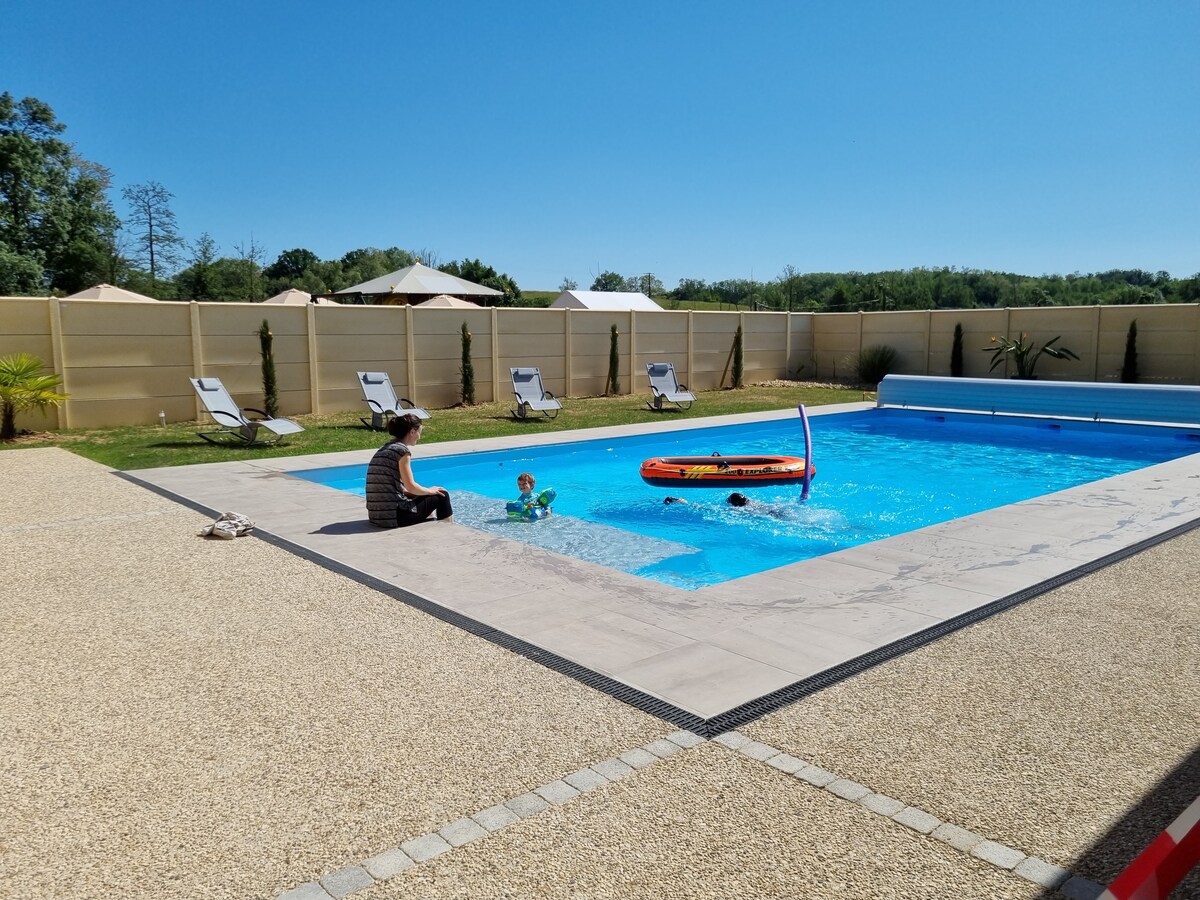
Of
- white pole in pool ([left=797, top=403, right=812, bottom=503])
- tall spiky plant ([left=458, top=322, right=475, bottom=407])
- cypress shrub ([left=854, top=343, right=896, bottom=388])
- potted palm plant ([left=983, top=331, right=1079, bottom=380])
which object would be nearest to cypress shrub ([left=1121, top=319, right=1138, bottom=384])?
potted palm plant ([left=983, top=331, right=1079, bottom=380])

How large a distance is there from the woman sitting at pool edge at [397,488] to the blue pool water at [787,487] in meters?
1.05

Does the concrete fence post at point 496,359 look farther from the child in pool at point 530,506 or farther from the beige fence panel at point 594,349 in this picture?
the child in pool at point 530,506

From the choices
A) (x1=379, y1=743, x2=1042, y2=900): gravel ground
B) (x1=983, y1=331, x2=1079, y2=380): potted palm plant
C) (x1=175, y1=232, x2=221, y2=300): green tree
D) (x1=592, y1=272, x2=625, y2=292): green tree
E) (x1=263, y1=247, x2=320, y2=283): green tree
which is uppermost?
(x1=263, y1=247, x2=320, y2=283): green tree

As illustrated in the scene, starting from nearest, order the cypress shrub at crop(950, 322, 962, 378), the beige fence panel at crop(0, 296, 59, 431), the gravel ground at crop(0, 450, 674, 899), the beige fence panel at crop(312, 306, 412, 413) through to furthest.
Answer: the gravel ground at crop(0, 450, 674, 899)
the beige fence panel at crop(0, 296, 59, 431)
the beige fence panel at crop(312, 306, 412, 413)
the cypress shrub at crop(950, 322, 962, 378)

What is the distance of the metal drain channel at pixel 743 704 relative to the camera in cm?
360

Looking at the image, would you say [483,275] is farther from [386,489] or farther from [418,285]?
[386,489]

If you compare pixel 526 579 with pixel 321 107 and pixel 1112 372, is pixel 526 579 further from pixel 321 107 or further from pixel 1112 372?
pixel 321 107

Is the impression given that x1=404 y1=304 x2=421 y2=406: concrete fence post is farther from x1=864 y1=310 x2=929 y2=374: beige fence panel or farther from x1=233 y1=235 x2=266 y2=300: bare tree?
x1=233 y1=235 x2=266 y2=300: bare tree

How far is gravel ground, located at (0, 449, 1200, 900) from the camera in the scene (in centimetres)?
254

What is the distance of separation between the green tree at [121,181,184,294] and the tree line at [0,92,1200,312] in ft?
0.16

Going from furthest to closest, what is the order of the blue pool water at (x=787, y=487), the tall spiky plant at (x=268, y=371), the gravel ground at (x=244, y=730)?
the tall spiky plant at (x=268, y=371), the blue pool water at (x=787, y=487), the gravel ground at (x=244, y=730)

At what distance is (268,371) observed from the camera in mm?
15117

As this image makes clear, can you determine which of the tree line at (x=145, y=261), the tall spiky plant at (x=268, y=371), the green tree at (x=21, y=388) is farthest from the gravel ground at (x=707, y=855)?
the tree line at (x=145, y=261)

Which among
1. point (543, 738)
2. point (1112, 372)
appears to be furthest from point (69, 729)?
point (1112, 372)
